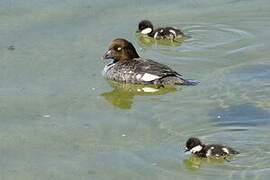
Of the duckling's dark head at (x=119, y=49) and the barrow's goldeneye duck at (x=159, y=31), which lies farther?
the barrow's goldeneye duck at (x=159, y=31)

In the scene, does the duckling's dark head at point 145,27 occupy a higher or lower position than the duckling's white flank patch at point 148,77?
higher

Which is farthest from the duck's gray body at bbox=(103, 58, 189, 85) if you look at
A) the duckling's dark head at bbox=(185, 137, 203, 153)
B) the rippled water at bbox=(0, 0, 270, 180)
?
the duckling's dark head at bbox=(185, 137, 203, 153)

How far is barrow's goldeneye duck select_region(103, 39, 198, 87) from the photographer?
30.0ft

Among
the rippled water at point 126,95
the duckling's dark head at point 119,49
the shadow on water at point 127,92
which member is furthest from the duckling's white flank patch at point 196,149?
the duckling's dark head at point 119,49

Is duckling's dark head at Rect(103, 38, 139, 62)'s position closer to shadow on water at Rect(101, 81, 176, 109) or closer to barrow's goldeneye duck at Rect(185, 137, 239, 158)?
shadow on water at Rect(101, 81, 176, 109)

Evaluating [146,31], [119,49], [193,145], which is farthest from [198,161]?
[146,31]

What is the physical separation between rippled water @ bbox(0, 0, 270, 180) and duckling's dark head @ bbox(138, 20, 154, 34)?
0.18 m

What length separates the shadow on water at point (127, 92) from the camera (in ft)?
28.9

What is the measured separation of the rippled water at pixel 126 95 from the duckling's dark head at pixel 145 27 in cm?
18

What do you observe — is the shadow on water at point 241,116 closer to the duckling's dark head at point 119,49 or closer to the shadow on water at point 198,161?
the shadow on water at point 198,161

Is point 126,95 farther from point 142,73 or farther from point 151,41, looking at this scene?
point 151,41

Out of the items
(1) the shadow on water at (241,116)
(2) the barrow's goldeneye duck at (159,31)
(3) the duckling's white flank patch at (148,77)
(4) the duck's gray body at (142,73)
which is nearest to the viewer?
(1) the shadow on water at (241,116)

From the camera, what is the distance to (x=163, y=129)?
7871 millimetres

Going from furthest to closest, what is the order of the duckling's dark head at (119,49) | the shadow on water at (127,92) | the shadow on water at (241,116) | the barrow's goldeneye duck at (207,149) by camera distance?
the duckling's dark head at (119,49)
the shadow on water at (127,92)
the shadow on water at (241,116)
the barrow's goldeneye duck at (207,149)
